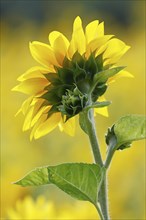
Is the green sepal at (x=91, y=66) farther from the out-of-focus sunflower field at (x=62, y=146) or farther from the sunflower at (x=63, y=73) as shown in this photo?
the out-of-focus sunflower field at (x=62, y=146)

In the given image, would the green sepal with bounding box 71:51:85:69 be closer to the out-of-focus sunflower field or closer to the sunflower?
the sunflower

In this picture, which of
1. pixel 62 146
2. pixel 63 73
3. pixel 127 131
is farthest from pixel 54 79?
pixel 62 146

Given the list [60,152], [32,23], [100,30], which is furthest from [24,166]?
[32,23]

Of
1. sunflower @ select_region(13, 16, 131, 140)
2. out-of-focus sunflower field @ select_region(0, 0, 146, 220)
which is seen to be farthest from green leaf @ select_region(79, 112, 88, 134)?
out-of-focus sunflower field @ select_region(0, 0, 146, 220)

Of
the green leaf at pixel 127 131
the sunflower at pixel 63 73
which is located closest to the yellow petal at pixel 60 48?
the sunflower at pixel 63 73

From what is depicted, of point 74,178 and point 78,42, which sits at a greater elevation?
point 78,42

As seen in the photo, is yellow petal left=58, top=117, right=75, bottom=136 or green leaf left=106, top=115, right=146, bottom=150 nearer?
green leaf left=106, top=115, right=146, bottom=150

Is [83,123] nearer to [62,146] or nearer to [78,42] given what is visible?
[78,42]
